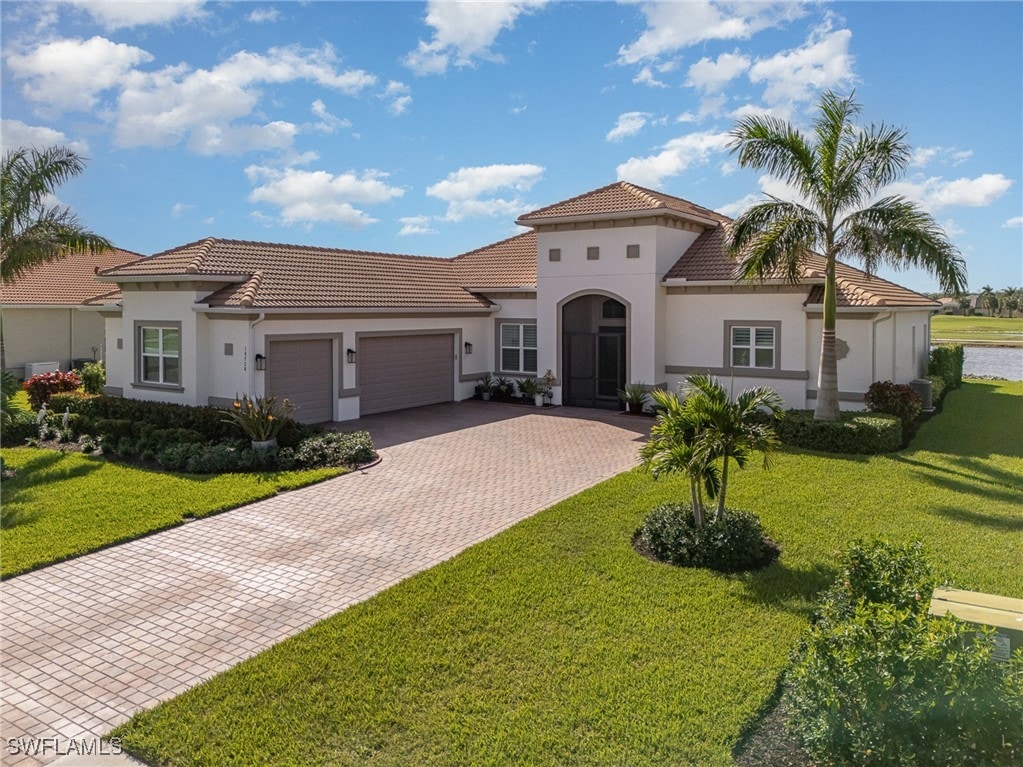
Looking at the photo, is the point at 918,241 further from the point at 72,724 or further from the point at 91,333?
the point at 91,333

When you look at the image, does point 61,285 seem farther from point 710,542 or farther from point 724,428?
point 710,542

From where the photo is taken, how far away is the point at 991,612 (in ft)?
19.1

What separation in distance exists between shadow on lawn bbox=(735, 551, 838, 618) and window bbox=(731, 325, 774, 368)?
A: 11.8 m

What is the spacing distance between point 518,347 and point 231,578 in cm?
1685

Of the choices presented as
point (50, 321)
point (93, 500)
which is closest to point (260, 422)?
point (93, 500)

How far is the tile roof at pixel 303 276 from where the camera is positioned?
18344mm

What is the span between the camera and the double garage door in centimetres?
1884

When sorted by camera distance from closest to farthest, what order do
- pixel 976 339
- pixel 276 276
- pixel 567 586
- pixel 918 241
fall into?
pixel 567 586
pixel 918 241
pixel 276 276
pixel 976 339

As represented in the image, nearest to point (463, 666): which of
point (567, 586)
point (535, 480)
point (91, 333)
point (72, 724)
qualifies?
point (567, 586)

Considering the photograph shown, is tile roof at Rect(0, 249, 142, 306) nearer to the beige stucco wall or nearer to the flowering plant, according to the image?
the beige stucco wall

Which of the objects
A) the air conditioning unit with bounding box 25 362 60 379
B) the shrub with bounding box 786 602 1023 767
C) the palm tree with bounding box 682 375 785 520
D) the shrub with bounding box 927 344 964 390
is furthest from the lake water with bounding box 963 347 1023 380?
the air conditioning unit with bounding box 25 362 60 379

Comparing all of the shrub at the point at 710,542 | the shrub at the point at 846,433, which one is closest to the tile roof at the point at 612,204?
the shrub at the point at 846,433

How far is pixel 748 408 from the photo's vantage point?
31.0ft

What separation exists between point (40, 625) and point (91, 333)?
90.5ft
